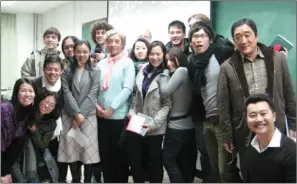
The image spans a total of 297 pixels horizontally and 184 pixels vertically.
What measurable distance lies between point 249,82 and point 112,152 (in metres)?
1.26

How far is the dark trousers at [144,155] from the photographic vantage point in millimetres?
2615

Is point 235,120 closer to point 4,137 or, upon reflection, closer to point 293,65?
point 293,65

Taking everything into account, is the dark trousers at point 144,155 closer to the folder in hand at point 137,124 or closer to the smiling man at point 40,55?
the folder in hand at point 137,124

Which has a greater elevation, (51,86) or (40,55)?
(40,55)

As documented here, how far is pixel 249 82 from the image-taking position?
2.13 metres

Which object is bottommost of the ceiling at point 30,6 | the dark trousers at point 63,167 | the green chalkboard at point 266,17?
the dark trousers at point 63,167

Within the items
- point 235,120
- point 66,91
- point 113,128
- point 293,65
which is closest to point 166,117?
point 113,128

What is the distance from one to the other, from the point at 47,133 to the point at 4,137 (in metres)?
0.35

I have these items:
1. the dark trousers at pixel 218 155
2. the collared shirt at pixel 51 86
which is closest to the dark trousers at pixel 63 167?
the collared shirt at pixel 51 86

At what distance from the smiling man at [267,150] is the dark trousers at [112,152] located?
1.13m

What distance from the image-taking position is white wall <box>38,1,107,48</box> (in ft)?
13.7

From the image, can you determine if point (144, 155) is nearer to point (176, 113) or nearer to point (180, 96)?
point (176, 113)

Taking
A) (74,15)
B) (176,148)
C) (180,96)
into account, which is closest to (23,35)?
(74,15)

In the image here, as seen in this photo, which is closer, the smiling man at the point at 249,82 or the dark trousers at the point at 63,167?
the smiling man at the point at 249,82
